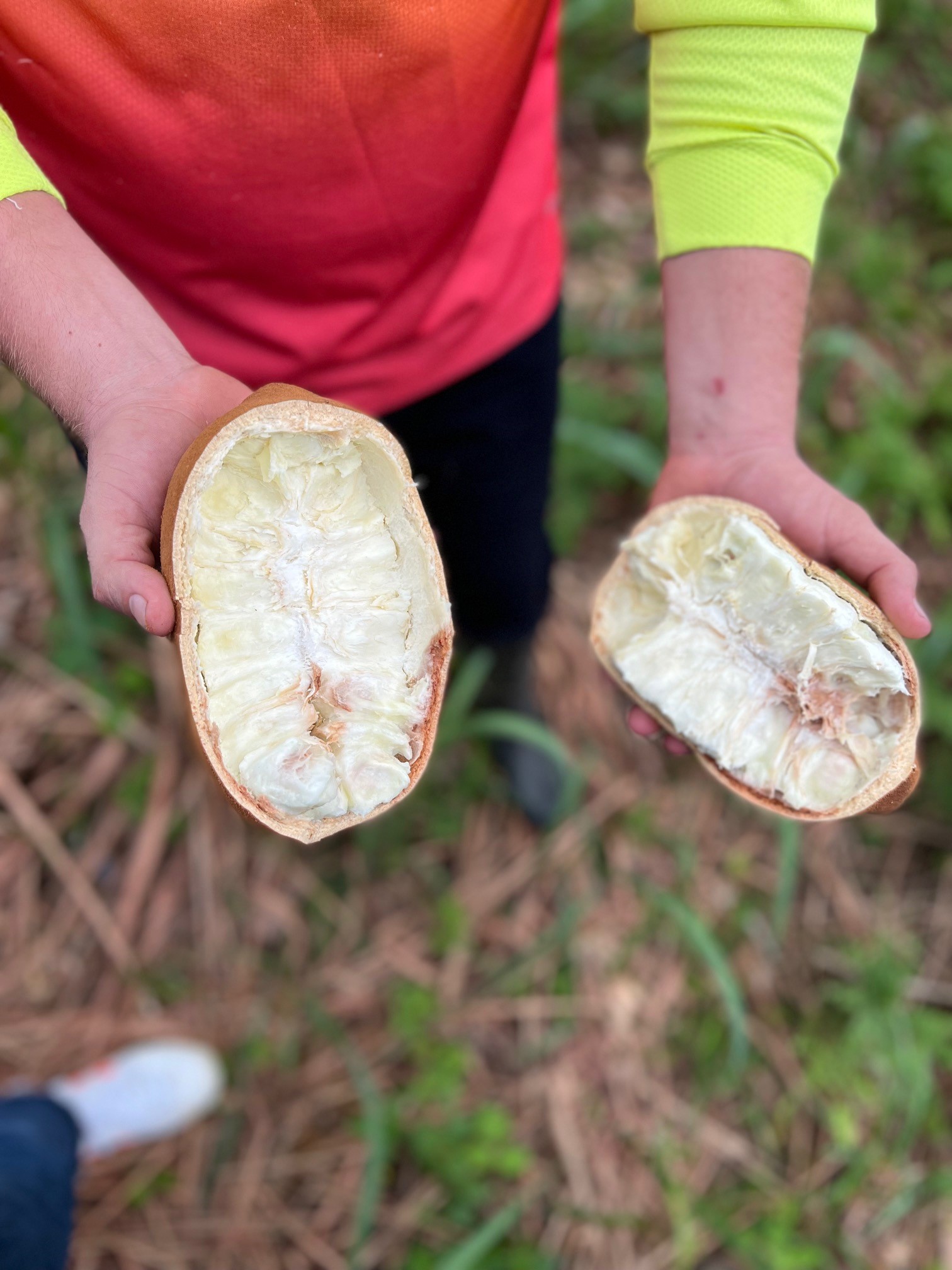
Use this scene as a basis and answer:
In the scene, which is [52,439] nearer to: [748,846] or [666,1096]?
[748,846]

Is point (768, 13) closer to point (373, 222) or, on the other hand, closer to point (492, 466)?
point (373, 222)

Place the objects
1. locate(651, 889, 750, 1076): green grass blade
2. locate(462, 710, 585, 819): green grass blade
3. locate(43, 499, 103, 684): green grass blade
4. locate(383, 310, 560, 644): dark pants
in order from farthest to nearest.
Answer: locate(43, 499, 103, 684): green grass blade
locate(462, 710, 585, 819): green grass blade
locate(651, 889, 750, 1076): green grass blade
locate(383, 310, 560, 644): dark pants

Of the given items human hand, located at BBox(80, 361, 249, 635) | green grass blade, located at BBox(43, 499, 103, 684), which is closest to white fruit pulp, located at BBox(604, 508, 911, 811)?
human hand, located at BBox(80, 361, 249, 635)

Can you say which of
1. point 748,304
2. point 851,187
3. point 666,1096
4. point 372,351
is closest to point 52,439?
point 372,351

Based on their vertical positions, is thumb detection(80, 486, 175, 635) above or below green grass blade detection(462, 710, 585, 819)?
above

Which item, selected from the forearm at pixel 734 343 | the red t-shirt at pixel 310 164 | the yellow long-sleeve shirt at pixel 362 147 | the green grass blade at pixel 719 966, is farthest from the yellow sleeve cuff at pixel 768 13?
the green grass blade at pixel 719 966

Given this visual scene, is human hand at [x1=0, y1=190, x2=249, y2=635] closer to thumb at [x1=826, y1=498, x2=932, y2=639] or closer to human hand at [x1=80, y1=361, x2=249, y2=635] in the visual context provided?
human hand at [x1=80, y1=361, x2=249, y2=635]
